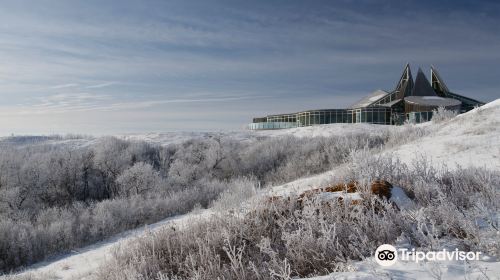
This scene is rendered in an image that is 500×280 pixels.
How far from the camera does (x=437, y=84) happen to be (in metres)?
60.1

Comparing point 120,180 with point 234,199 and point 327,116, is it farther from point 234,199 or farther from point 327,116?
point 327,116

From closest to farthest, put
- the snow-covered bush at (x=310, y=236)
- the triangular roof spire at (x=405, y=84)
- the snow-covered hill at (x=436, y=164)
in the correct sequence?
the snow-covered hill at (x=436, y=164)
the snow-covered bush at (x=310, y=236)
the triangular roof spire at (x=405, y=84)

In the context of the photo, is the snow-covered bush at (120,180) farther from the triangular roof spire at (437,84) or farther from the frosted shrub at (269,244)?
the triangular roof spire at (437,84)

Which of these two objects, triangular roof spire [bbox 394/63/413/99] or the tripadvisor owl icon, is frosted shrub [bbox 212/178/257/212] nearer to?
the tripadvisor owl icon

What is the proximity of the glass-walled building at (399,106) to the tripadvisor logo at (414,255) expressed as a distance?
4879 centimetres

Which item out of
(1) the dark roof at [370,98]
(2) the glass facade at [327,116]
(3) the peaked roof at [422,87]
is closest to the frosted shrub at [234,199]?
(2) the glass facade at [327,116]

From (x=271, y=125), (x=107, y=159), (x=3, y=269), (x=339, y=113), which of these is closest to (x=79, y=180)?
(x=107, y=159)

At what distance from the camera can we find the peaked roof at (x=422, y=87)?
182 feet

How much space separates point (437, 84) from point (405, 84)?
24.6 ft

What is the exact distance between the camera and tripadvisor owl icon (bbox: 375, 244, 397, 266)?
329 cm

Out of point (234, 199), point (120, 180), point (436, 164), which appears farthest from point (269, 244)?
point (120, 180)

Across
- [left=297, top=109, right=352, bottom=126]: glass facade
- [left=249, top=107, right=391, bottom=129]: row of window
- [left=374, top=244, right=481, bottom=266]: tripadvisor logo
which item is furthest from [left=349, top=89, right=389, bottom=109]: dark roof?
[left=374, top=244, right=481, bottom=266]: tripadvisor logo

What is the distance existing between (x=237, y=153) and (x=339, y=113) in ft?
103

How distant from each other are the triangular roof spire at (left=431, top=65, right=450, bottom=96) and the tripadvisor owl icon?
2425 inches
